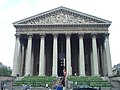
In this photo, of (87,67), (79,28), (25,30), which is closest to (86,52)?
(87,67)

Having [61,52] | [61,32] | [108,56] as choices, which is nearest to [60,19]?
[61,32]

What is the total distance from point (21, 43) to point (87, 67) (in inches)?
750

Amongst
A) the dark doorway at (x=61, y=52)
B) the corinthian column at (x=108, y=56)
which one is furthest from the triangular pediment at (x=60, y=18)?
the dark doorway at (x=61, y=52)

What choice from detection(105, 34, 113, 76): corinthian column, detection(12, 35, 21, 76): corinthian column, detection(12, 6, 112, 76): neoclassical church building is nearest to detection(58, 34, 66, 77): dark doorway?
detection(12, 6, 112, 76): neoclassical church building

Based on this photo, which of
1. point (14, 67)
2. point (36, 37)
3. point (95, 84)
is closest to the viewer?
point (95, 84)

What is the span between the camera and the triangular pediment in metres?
47.2

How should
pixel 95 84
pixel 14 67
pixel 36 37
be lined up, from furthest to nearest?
pixel 36 37 → pixel 14 67 → pixel 95 84

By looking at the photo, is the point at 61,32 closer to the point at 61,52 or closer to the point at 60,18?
the point at 60,18

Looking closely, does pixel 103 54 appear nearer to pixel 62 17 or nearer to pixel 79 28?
pixel 79 28

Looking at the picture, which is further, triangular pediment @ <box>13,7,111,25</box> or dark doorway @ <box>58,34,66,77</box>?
dark doorway @ <box>58,34,66,77</box>

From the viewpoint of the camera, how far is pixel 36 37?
167 ft

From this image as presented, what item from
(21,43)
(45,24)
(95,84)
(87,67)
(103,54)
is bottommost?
(95,84)

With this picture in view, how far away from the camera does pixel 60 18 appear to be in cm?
4766

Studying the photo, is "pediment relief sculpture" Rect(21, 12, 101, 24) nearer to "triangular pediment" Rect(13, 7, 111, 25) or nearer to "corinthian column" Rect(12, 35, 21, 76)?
"triangular pediment" Rect(13, 7, 111, 25)
